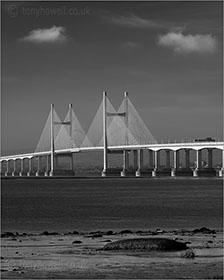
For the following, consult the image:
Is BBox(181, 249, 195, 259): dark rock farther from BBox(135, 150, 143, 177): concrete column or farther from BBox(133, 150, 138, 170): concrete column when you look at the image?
BBox(133, 150, 138, 170): concrete column

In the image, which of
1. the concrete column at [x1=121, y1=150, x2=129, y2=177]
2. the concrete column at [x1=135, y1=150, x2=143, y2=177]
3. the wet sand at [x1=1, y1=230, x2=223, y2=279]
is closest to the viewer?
the wet sand at [x1=1, y1=230, x2=223, y2=279]

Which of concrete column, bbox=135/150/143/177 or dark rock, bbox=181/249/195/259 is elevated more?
concrete column, bbox=135/150/143/177

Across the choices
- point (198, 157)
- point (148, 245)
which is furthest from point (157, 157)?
point (148, 245)

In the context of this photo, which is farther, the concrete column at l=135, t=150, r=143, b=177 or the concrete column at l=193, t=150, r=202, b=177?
the concrete column at l=135, t=150, r=143, b=177

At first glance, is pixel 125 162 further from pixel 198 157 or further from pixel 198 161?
pixel 198 157

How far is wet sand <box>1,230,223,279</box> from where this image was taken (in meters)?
18.5

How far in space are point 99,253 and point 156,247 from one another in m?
1.62

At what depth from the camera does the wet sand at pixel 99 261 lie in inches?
729

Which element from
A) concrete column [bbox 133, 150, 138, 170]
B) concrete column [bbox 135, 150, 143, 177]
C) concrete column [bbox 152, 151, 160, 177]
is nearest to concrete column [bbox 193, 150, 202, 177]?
concrete column [bbox 152, 151, 160, 177]

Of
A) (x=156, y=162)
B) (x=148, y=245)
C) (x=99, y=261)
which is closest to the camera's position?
(x=99, y=261)

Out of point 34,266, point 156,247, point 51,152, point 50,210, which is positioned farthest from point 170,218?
point 51,152

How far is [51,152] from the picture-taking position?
131 meters

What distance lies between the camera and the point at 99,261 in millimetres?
20422

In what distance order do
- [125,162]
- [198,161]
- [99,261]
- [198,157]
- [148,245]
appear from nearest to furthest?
[99,261] → [148,245] → [198,157] → [198,161] → [125,162]
